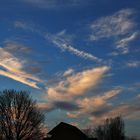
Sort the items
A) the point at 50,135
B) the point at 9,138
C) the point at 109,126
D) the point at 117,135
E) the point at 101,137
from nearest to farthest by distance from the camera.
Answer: the point at 9,138
the point at 50,135
the point at 117,135
the point at 109,126
the point at 101,137

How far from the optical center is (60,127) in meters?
83.1

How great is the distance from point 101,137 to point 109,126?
46.4ft

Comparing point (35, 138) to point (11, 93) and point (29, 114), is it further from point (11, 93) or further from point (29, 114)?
point (11, 93)

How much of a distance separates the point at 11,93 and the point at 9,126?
7166 mm

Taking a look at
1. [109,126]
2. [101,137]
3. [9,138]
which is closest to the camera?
[9,138]

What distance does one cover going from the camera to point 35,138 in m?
77.7

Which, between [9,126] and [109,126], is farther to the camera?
[109,126]

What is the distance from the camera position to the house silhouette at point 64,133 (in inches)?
3209

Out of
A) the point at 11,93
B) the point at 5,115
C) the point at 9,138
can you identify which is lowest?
the point at 9,138

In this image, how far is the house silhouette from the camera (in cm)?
8152

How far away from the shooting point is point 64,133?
8231 centimetres

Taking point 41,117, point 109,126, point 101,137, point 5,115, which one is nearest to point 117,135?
point 109,126

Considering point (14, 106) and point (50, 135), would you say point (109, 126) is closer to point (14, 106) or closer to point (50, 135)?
point (50, 135)

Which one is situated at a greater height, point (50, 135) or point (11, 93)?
point (11, 93)
